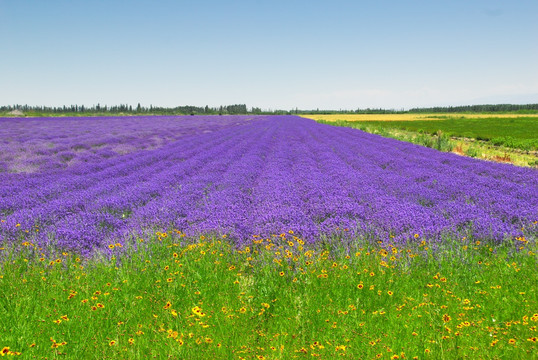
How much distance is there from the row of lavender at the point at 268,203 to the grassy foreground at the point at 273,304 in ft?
2.86

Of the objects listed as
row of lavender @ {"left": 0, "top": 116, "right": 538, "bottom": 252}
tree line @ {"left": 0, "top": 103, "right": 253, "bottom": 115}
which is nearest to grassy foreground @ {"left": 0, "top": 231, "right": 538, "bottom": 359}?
row of lavender @ {"left": 0, "top": 116, "right": 538, "bottom": 252}

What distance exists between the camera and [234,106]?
601 feet

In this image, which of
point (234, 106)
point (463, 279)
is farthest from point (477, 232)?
point (234, 106)

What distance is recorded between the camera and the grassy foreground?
2.83 metres

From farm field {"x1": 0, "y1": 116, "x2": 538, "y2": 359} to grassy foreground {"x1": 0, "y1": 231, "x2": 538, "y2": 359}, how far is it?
0.06ft

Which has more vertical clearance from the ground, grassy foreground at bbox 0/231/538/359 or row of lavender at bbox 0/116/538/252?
row of lavender at bbox 0/116/538/252

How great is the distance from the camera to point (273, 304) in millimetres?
3629

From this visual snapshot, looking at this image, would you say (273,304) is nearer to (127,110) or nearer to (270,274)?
(270,274)

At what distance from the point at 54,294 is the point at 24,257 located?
187cm

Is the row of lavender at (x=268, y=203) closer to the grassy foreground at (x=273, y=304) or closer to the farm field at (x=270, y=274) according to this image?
the farm field at (x=270, y=274)

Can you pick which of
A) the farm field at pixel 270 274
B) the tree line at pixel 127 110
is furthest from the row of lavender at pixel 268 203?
the tree line at pixel 127 110

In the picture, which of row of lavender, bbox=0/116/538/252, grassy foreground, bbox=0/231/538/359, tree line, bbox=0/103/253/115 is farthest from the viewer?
tree line, bbox=0/103/253/115

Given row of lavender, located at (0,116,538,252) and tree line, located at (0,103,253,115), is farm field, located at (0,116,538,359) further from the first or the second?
tree line, located at (0,103,253,115)

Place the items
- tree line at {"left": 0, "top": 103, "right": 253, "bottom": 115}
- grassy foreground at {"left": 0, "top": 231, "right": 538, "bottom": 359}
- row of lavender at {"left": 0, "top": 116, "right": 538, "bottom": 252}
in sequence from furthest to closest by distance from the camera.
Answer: tree line at {"left": 0, "top": 103, "right": 253, "bottom": 115} → row of lavender at {"left": 0, "top": 116, "right": 538, "bottom": 252} → grassy foreground at {"left": 0, "top": 231, "right": 538, "bottom": 359}
